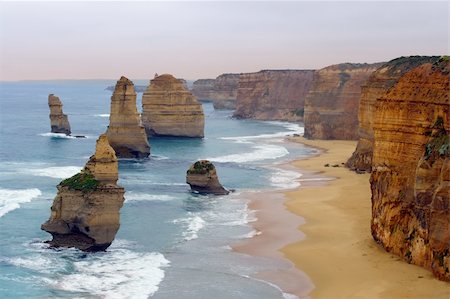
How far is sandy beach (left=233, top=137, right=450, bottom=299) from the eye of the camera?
2767 cm

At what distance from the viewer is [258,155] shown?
79688mm

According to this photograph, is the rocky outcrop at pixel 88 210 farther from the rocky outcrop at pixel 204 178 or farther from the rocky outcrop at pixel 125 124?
the rocky outcrop at pixel 125 124

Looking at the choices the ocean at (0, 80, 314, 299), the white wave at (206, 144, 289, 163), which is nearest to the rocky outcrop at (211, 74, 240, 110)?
the white wave at (206, 144, 289, 163)

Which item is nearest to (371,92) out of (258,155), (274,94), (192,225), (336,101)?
(192,225)

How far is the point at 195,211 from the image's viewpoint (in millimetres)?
44781

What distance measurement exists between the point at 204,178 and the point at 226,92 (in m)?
141

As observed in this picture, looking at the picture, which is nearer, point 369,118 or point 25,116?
point 369,118

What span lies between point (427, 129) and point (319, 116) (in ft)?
227

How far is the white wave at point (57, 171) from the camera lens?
5781cm

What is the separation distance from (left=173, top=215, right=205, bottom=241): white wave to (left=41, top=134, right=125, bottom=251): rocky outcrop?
17.2 feet

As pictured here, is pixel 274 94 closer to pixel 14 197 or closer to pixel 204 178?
pixel 204 178

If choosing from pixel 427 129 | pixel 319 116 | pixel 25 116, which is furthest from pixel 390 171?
pixel 25 116

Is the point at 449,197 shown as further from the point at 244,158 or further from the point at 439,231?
the point at 244,158

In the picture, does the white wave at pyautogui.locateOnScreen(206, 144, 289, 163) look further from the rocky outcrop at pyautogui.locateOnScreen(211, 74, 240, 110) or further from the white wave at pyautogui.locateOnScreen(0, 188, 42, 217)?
the rocky outcrop at pyautogui.locateOnScreen(211, 74, 240, 110)
